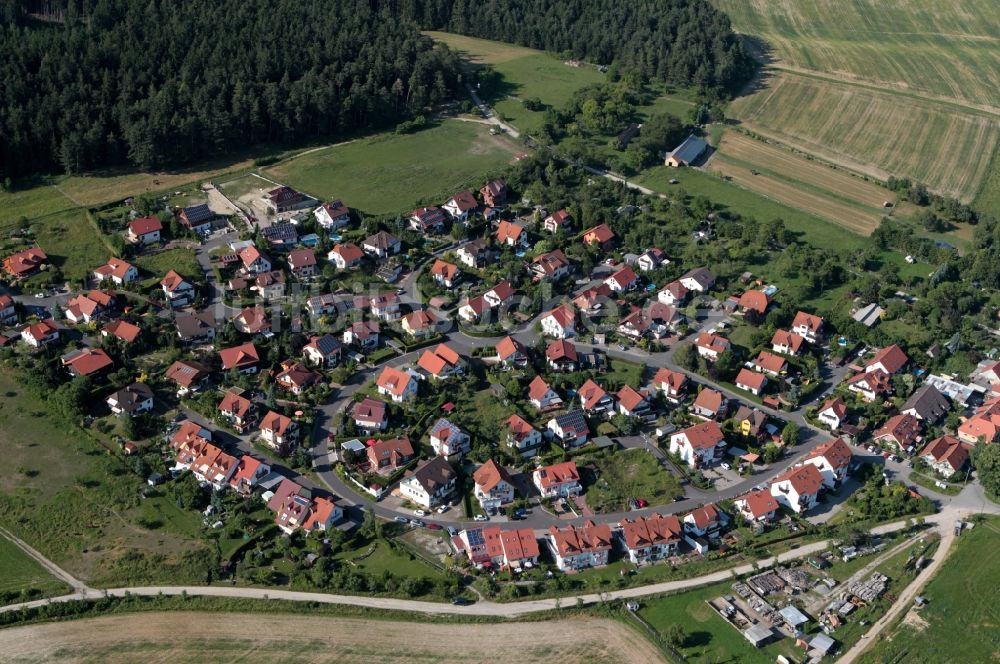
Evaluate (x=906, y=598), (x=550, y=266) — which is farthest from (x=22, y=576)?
(x=906, y=598)

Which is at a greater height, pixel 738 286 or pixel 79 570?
pixel 738 286

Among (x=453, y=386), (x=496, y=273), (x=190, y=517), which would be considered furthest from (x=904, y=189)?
(x=190, y=517)

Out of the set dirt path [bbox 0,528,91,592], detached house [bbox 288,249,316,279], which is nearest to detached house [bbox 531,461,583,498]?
dirt path [bbox 0,528,91,592]

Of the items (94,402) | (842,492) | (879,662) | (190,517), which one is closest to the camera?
(879,662)

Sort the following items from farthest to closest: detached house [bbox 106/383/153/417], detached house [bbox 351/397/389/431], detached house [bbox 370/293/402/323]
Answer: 1. detached house [bbox 370/293/402/323]
2. detached house [bbox 106/383/153/417]
3. detached house [bbox 351/397/389/431]

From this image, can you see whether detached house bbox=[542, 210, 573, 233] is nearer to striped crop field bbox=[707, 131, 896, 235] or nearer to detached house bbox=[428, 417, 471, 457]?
striped crop field bbox=[707, 131, 896, 235]

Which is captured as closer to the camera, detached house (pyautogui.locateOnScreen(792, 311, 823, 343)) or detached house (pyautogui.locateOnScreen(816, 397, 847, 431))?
detached house (pyautogui.locateOnScreen(816, 397, 847, 431))

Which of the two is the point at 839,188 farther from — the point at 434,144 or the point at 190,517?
the point at 190,517
